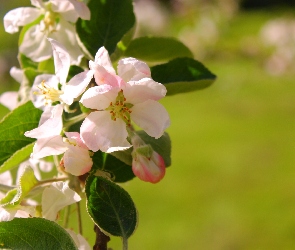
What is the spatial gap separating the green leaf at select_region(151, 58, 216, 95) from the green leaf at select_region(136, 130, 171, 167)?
0.17 feet

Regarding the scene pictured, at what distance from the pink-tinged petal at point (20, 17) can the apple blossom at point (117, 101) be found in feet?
0.50

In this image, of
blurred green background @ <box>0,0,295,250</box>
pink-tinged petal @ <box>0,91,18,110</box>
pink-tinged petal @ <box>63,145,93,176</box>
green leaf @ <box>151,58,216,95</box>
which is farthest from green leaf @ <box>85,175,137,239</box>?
blurred green background @ <box>0,0,295,250</box>

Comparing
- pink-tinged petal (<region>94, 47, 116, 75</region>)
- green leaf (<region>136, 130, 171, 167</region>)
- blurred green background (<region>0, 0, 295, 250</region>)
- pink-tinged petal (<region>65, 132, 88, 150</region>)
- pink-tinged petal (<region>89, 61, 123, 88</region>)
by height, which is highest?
pink-tinged petal (<region>94, 47, 116, 75</region>)

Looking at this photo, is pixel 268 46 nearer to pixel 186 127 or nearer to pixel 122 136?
pixel 186 127

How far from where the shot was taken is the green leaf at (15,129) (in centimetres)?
51

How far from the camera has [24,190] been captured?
456mm

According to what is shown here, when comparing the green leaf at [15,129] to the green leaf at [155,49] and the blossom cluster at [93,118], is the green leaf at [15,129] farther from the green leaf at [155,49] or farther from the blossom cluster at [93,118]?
the green leaf at [155,49]

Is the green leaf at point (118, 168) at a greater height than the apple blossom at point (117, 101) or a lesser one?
lesser

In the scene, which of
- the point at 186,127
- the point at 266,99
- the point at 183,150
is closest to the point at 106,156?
the point at 183,150

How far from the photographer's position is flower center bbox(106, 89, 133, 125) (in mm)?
459

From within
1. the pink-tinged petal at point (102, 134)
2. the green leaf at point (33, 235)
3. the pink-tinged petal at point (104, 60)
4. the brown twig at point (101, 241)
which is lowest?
the brown twig at point (101, 241)

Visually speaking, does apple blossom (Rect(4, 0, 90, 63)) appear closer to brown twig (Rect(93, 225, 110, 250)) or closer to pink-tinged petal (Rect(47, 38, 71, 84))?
pink-tinged petal (Rect(47, 38, 71, 84))

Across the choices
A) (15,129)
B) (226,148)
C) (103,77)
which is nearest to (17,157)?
(15,129)

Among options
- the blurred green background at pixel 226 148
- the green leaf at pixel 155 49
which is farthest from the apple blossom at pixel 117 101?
the blurred green background at pixel 226 148
